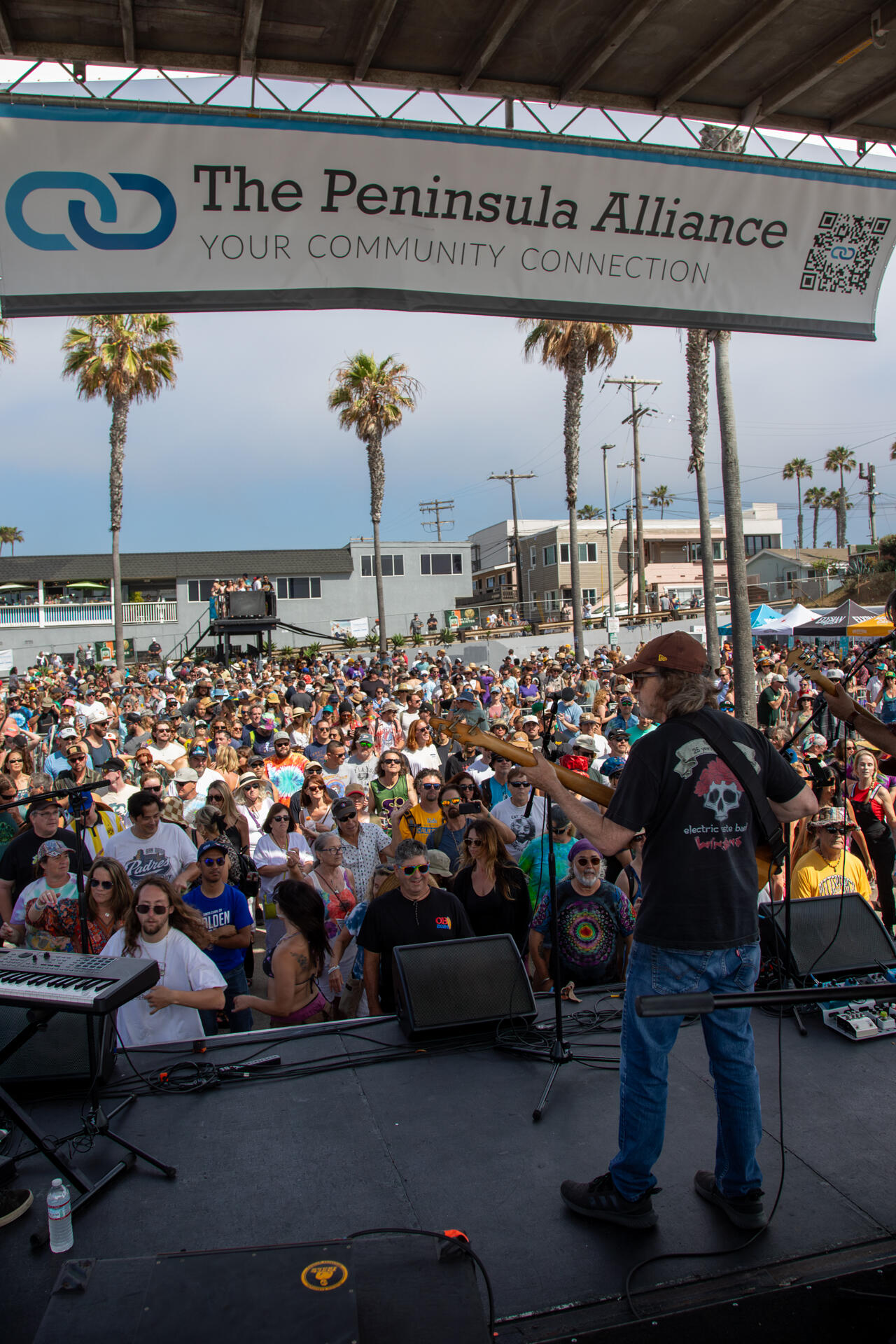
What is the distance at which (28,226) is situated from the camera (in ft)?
12.0

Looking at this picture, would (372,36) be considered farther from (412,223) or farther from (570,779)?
(570,779)

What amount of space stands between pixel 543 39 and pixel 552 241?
0.80 meters

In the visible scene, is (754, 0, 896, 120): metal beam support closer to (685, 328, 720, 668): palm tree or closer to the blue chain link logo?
the blue chain link logo

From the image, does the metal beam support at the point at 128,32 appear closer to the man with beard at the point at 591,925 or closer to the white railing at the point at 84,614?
the man with beard at the point at 591,925

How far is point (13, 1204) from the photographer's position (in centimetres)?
262

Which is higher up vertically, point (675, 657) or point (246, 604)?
point (246, 604)

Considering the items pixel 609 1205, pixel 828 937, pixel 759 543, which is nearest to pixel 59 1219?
pixel 609 1205

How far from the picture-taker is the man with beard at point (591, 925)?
15.3 ft

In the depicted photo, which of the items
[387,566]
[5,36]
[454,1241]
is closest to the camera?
[454,1241]

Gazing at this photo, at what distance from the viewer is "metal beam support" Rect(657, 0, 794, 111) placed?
3725 mm

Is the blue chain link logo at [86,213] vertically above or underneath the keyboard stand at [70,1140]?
above

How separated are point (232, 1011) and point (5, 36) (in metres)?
4.56

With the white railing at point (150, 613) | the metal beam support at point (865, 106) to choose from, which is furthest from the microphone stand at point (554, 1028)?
the white railing at point (150, 613)

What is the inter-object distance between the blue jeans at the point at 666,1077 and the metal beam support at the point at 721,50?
12.5 ft
